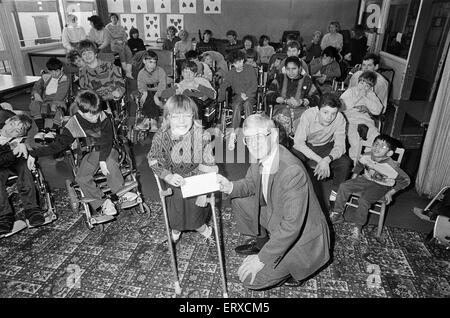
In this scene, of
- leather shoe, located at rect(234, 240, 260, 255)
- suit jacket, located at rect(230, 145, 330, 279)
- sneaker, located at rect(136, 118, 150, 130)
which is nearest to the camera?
suit jacket, located at rect(230, 145, 330, 279)

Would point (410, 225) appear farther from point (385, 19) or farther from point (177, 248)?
point (385, 19)

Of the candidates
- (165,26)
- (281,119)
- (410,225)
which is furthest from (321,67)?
(165,26)

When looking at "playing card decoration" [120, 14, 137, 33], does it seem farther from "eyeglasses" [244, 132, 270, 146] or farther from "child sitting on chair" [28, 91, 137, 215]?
"eyeglasses" [244, 132, 270, 146]

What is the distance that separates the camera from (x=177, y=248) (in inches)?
124

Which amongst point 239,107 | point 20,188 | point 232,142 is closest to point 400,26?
point 239,107

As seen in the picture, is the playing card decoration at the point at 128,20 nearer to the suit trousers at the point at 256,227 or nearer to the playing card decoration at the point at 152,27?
the playing card decoration at the point at 152,27

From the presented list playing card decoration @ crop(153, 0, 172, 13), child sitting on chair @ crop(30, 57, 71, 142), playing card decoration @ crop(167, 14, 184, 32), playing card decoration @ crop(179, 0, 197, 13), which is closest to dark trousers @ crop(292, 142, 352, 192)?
child sitting on chair @ crop(30, 57, 71, 142)

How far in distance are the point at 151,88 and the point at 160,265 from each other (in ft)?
10.9

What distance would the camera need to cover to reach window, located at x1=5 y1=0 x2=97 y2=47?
9055 mm

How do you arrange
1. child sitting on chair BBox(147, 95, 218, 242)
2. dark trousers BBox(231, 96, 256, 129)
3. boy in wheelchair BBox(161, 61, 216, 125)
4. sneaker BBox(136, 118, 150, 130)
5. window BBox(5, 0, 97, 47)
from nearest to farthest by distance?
child sitting on chair BBox(147, 95, 218, 242), boy in wheelchair BBox(161, 61, 216, 125), sneaker BBox(136, 118, 150, 130), dark trousers BBox(231, 96, 256, 129), window BBox(5, 0, 97, 47)

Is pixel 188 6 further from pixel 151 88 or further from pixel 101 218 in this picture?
pixel 101 218

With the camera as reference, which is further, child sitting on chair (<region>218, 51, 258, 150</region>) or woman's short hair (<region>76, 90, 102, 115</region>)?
child sitting on chair (<region>218, 51, 258, 150</region>)

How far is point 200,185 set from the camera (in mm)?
2148

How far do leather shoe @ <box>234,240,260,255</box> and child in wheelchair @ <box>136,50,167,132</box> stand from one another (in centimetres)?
275
